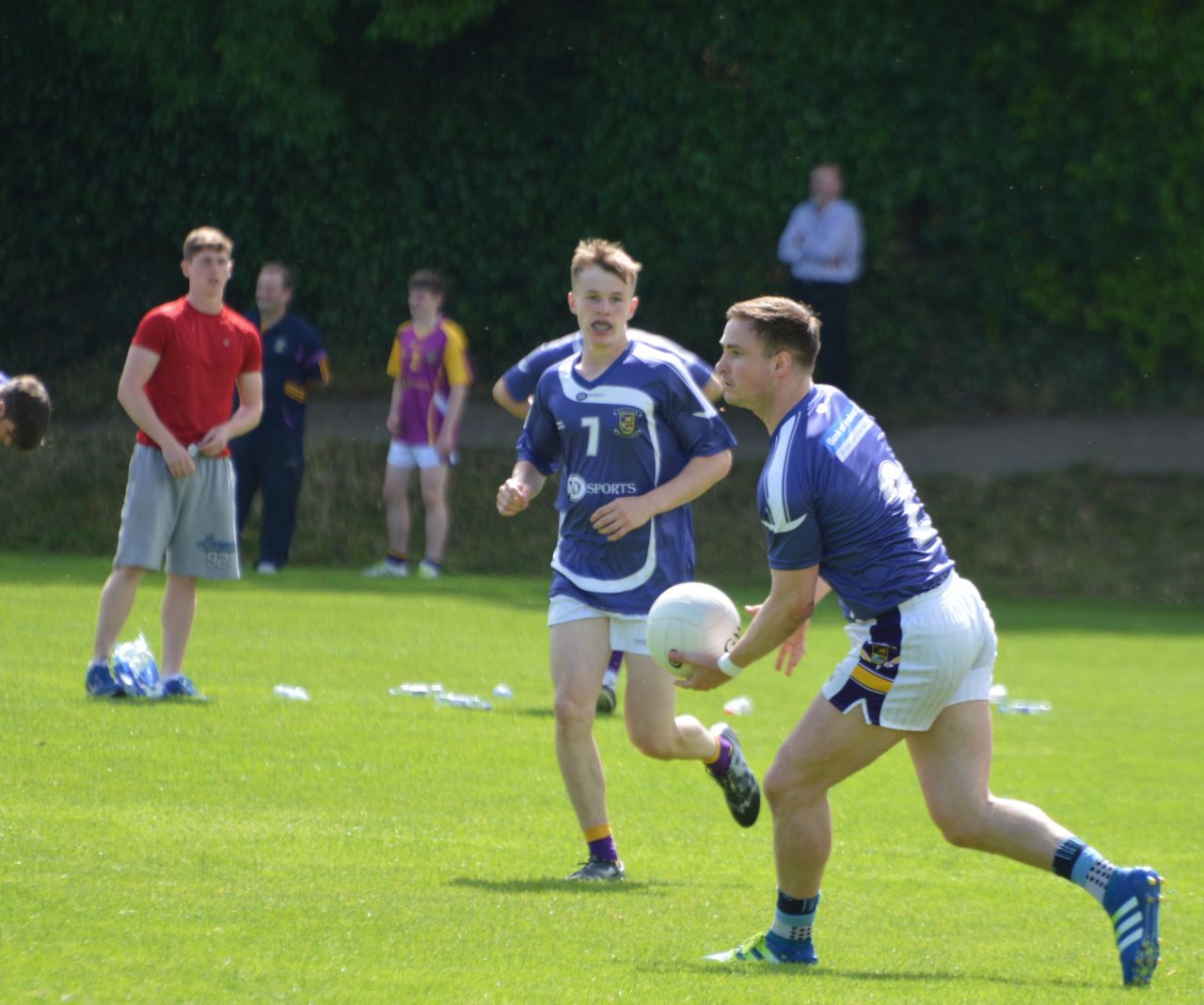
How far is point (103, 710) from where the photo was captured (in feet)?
32.2

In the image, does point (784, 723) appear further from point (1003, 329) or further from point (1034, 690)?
point (1003, 329)

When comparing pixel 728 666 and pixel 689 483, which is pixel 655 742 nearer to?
pixel 689 483

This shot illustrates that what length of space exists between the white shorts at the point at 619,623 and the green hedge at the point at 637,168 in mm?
15437

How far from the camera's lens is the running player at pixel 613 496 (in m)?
7.48

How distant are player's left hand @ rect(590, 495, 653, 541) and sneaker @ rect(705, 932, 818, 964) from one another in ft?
6.20

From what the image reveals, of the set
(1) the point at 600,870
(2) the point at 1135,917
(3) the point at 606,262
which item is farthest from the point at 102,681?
(2) the point at 1135,917

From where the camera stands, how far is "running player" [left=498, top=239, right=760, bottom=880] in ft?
24.6

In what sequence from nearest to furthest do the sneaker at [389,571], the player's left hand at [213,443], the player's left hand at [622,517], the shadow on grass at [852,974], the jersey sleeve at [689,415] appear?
the shadow on grass at [852,974] < the player's left hand at [622,517] < the jersey sleeve at [689,415] < the player's left hand at [213,443] < the sneaker at [389,571]

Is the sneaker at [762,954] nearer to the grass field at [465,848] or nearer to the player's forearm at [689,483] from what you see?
the grass field at [465,848]

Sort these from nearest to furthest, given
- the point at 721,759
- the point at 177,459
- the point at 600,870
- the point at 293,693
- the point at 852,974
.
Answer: the point at 852,974 → the point at 600,870 → the point at 721,759 → the point at 177,459 → the point at 293,693

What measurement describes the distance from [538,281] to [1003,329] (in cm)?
539

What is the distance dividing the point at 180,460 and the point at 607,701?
276 cm

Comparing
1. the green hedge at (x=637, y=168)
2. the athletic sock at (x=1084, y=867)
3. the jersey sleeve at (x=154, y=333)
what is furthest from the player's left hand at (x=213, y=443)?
the green hedge at (x=637, y=168)

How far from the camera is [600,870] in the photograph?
7.23 metres
